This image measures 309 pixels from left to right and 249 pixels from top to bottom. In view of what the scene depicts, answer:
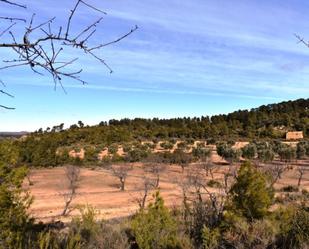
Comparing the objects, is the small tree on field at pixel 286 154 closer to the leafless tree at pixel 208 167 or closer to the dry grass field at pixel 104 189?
the dry grass field at pixel 104 189

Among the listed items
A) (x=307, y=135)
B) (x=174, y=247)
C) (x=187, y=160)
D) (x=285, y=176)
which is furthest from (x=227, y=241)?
(x=307, y=135)

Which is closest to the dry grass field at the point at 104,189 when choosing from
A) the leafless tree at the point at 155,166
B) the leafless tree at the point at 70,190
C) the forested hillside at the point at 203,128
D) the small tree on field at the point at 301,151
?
the leafless tree at the point at 70,190

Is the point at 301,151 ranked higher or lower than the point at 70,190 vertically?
higher

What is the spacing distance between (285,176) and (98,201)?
26610mm

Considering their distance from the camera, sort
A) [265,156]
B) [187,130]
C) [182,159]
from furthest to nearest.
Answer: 1. [187,130]
2. [182,159]
3. [265,156]

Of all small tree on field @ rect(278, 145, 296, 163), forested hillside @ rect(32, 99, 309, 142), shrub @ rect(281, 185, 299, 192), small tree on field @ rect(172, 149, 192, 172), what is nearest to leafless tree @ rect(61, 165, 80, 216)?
small tree on field @ rect(172, 149, 192, 172)

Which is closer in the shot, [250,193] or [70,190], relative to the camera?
[250,193]

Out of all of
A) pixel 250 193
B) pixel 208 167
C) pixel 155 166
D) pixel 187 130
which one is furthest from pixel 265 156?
pixel 250 193

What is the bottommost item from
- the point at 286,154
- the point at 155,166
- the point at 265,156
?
the point at 155,166

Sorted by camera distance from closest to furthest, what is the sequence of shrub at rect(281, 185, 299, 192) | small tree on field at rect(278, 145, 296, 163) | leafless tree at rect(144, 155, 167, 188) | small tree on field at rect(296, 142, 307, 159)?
1. shrub at rect(281, 185, 299, 192)
2. leafless tree at rect(144, 155, 167, 188)
3. small tree on field at rect(278, 145, 296, 163)
4. small tree on field at rect(296, 142, 307, 159)

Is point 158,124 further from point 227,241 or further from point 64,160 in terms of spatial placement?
point 227,241

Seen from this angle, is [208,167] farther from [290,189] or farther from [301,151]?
[301,151]

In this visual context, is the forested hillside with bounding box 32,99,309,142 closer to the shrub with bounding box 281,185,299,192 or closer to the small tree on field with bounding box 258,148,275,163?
the small tree on field with bounding box 258,148,275,163

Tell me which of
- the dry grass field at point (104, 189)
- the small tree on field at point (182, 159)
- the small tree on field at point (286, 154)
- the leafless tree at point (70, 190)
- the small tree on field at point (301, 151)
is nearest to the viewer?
the leafless tree at point (70, 190)
